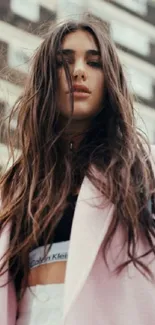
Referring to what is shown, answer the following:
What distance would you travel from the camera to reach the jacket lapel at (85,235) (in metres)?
1.85

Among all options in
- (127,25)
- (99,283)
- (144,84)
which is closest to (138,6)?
(127,25)

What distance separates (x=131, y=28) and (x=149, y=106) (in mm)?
2291

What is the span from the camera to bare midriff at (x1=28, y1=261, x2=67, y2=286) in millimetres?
1932

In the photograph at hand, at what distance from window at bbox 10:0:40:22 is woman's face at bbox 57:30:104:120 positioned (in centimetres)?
2144

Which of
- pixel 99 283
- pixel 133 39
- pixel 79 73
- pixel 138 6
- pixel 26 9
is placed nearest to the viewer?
pixel 99 283

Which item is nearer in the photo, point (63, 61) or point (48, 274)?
point (48, 274)

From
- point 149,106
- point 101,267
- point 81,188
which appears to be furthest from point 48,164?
point 149,106

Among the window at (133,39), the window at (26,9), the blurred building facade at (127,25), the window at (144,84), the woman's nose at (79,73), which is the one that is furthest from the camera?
the window at (144,84)

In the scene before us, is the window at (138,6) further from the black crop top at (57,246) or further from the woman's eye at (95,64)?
the black crop top at (57,246)

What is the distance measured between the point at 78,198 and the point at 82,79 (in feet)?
0.89

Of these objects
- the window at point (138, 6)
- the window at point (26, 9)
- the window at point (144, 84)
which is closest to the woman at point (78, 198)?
the window at point (26, 9)

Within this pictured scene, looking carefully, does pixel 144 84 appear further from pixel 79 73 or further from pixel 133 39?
pixel 79 73

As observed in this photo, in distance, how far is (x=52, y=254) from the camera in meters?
1.96

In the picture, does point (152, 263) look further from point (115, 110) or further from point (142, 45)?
point (142, 45)
